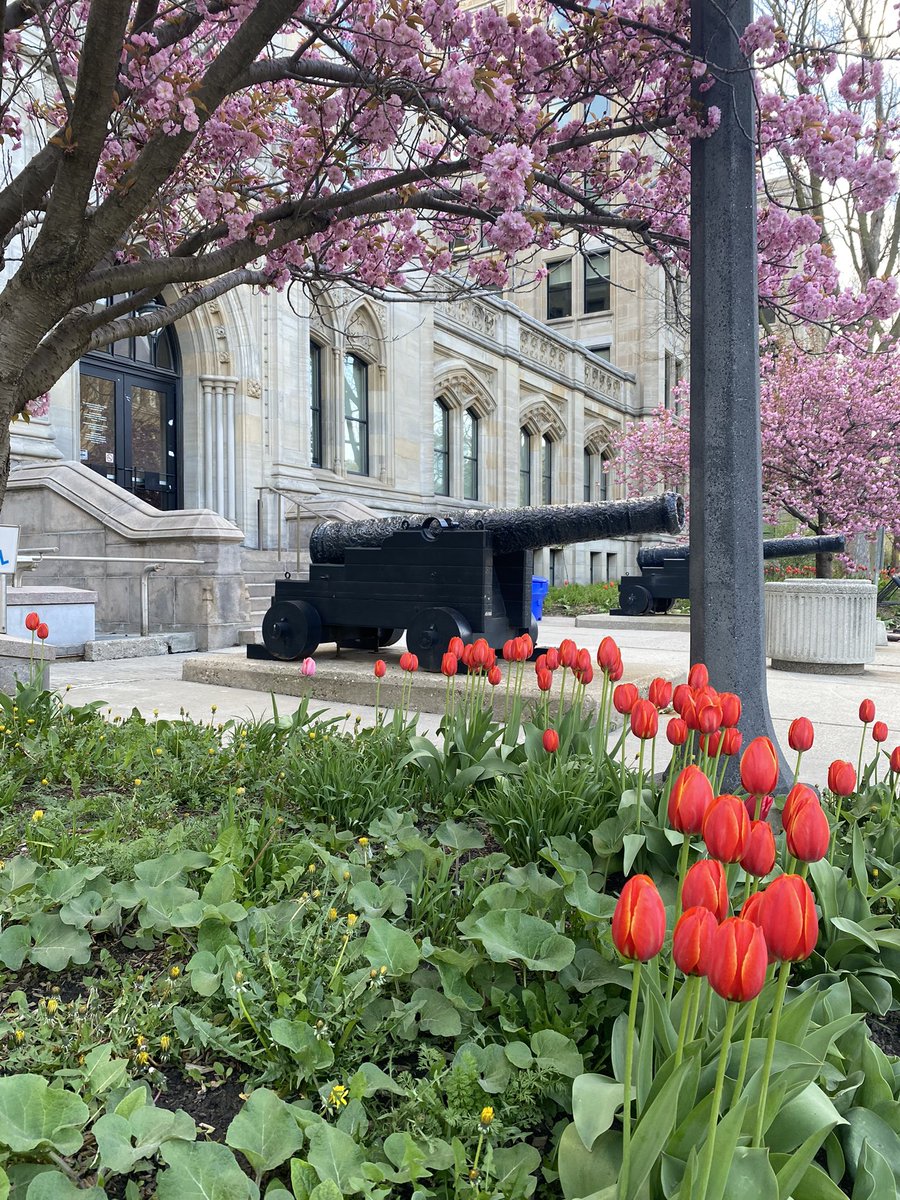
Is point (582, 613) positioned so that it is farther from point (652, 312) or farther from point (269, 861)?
point (652, 312)

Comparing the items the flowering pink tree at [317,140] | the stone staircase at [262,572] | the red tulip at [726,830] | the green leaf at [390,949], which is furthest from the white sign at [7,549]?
the red tulip at [726,830]

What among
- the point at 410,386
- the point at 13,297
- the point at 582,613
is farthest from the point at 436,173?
the point at 410,386

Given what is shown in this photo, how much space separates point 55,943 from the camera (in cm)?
197

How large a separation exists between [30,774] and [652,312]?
36.4 meters

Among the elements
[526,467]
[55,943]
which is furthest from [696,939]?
[526,467]

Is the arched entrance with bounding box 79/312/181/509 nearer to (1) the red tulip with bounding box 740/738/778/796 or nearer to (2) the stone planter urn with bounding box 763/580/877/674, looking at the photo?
(2) the stone planter urn with bounding box 763/580/877/674

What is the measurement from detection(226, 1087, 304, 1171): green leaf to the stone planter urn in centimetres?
819

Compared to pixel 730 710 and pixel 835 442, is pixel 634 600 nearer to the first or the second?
pixel 835 442

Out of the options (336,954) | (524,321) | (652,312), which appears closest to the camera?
(336,954)

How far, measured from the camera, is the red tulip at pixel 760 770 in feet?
4.78

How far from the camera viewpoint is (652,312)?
116 feet

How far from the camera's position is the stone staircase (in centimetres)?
1193

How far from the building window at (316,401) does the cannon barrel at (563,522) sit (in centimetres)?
1217

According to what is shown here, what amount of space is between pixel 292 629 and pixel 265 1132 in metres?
5.77
